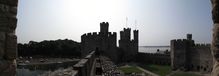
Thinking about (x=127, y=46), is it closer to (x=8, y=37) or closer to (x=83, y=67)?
(x=83, y=67)

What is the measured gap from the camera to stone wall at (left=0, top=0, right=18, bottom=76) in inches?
155

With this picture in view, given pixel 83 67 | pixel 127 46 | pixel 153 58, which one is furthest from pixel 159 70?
pixel 83 67

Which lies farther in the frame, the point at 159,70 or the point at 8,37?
the point at 159,70

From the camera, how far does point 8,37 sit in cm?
400

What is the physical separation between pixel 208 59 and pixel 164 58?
33.6ft

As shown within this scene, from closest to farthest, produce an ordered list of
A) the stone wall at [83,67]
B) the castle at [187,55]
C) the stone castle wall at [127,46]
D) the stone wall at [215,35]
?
1. the stone wall at [215,35]
2. the stone wall at [83,67]
3. the castle at [187,55]
4. the stone castle wall at [127,46]

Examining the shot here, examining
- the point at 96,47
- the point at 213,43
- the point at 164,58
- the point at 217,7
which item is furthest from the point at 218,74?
the point at 164,58

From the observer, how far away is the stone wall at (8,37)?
3932mm

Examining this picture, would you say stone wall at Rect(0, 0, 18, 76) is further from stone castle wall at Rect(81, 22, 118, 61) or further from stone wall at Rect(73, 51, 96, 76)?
stone castle wall at Rect(81, 22, 118, 61)

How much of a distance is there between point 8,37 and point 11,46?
11cm

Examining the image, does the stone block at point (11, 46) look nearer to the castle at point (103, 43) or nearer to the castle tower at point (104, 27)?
the castle at point (103, 43)

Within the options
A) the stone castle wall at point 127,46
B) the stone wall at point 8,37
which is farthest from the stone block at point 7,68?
the stone castle wall at point 127,46

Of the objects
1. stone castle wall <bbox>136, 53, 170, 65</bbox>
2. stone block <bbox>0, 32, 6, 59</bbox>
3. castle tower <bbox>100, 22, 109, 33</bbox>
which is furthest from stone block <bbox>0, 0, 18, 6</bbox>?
stone castle wall <bbox>136, 53, 170, 65</bbox>

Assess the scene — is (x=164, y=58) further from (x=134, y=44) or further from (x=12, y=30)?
(x=12, y=30)
